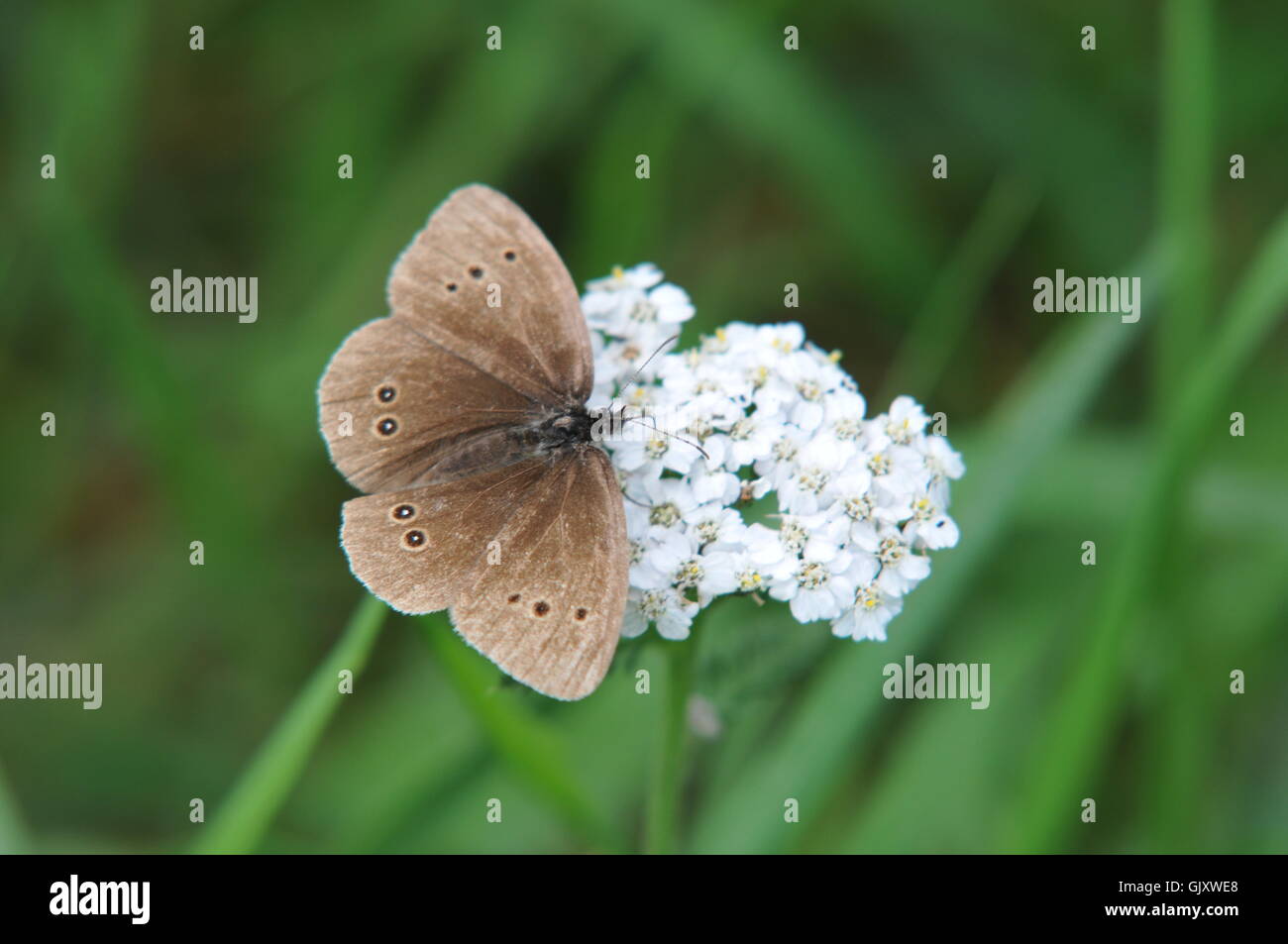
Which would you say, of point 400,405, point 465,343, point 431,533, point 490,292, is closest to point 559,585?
point 431,533

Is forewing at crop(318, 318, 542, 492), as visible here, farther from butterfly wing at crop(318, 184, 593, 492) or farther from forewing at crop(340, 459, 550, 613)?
forewing at crop(340, 459, 550, 613)

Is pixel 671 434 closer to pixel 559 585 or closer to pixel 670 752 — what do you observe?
pixel 559 585

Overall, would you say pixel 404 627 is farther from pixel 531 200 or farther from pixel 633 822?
pixel 531 200

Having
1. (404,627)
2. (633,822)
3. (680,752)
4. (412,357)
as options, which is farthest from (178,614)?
(680,752)

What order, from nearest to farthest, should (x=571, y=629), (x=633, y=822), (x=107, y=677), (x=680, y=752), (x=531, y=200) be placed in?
1. (x=571, y=629)
2. (x=680, y=752)
3. (x=633, y=822)
4. (x=107, y=677)
5. (x=531, y=200)

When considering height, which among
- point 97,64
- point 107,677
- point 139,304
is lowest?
point 107,677

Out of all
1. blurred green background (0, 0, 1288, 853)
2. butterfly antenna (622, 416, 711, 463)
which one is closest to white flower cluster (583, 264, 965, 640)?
butterfly antenna (622, 416, 711, 463)

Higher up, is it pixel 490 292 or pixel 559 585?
pixel 490 292
